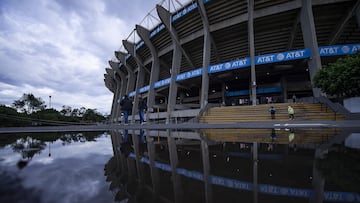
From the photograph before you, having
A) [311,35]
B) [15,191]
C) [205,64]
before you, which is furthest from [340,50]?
[15,191]

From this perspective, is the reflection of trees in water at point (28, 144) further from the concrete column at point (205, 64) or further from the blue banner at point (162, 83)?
the blue banner at point (162, 83)

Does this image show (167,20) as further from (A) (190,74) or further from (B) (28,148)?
(B) (28,148)

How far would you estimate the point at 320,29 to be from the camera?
67.6ft

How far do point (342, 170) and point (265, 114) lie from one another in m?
13.9

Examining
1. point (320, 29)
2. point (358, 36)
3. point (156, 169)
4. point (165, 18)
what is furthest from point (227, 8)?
point (156, 169)

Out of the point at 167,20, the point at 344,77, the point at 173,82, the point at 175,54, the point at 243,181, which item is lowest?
the point at 243,181

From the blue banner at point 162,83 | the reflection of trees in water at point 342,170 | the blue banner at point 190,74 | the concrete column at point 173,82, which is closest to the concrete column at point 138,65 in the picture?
the blue banner at point 162,83

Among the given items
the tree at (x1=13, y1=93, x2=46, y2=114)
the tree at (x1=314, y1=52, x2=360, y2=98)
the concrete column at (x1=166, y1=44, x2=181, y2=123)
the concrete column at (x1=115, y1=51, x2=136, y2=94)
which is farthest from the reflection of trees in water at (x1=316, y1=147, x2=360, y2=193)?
the tree at (x1=13, y1=93, x2=46, y2=114)

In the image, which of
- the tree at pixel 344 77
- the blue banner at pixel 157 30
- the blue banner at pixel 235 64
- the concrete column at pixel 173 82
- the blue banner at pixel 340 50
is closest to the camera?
the tree at pixel 344 77

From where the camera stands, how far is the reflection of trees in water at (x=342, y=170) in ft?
5.12

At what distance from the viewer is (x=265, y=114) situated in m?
14.6

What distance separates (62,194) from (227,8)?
22.8m

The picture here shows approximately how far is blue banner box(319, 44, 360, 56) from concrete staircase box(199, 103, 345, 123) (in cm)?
645

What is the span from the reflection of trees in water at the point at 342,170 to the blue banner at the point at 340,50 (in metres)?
19.1
